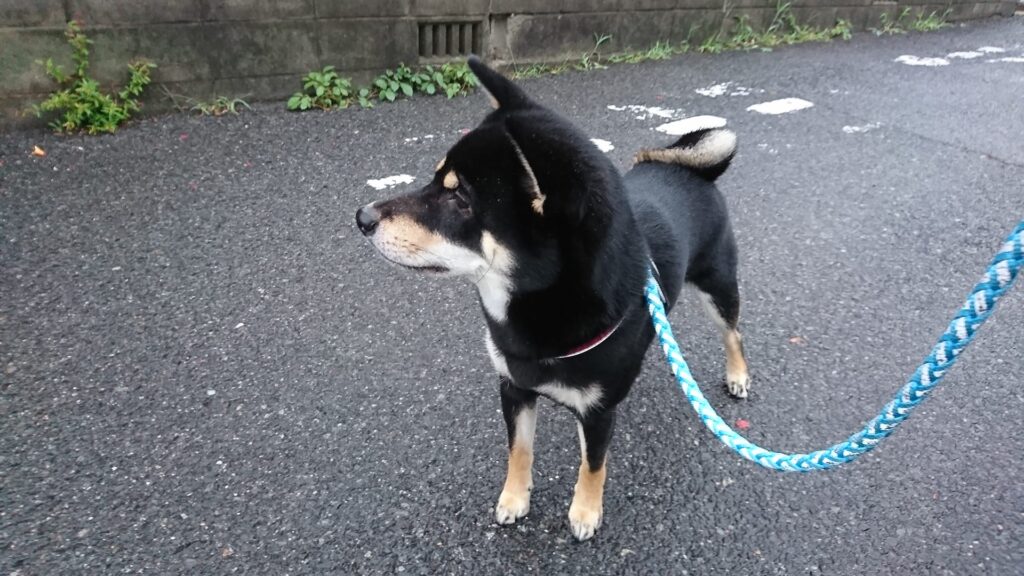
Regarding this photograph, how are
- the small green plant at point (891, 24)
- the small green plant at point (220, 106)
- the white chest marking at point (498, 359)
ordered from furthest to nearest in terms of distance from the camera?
the small green plant at point (891, 24)
the small green plant at point (220, 106)
the white chest marking at point (498, 359)

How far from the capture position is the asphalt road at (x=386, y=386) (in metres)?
2.19

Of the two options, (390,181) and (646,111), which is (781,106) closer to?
(646,111)

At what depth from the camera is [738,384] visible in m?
2.91

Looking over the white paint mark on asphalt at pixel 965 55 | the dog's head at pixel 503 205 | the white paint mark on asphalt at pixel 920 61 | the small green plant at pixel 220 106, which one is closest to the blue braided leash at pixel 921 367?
the dog's head at pixel 503 205

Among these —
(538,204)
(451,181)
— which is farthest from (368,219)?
(538,204)

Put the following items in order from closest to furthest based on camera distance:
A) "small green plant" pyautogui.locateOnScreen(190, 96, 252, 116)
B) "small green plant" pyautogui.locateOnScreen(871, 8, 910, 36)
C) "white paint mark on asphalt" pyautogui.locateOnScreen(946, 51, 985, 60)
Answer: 1. "small green plant" pyautogui.locateOnScreen(190, 96, 252, 116)
2. "white paint mark on asphalt" pyautogui.locateOnScreen(946, 51, 985, 60)
3. "small green plant" pyautogui.locateOnScreen(871, 8, 910, 36)

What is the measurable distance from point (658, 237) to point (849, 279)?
213cm

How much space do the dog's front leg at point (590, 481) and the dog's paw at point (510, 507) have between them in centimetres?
17

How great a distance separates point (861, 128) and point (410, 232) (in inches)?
212

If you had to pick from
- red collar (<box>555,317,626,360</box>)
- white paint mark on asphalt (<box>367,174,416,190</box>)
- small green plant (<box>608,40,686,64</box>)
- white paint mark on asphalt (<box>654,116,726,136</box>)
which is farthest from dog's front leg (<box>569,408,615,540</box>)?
small green plant (<box>608,40,686,64</box>)

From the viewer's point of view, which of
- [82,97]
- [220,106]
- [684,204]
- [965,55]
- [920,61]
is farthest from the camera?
[965,55]

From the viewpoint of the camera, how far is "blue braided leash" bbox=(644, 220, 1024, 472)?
1254 millimetres

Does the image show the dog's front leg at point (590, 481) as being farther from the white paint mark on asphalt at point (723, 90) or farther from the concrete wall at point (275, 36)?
the white paint mark on asphalt at point (723, 90)

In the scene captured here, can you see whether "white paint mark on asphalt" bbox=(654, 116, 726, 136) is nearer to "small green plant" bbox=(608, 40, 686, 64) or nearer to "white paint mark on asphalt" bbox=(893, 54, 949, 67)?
"small green plant" bbox=(608, 40, 686, 64)
